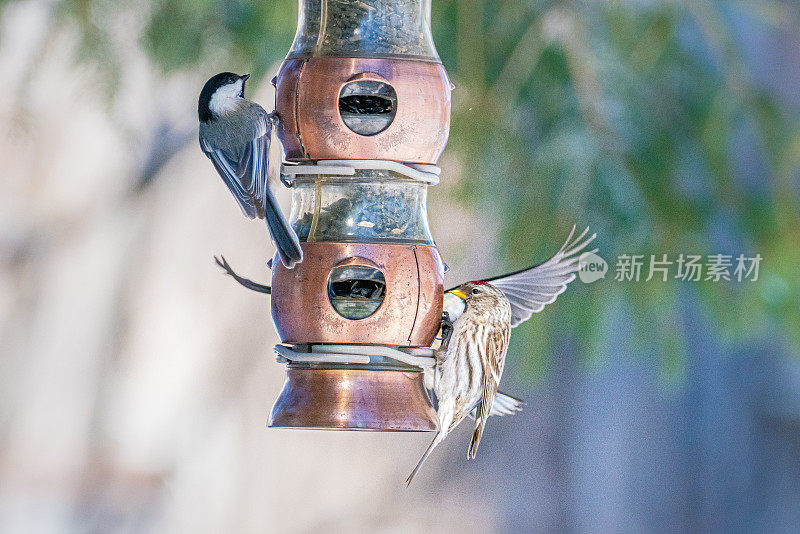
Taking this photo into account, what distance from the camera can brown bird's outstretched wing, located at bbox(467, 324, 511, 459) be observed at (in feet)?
9.84

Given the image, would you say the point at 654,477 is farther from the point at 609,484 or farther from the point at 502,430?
the point at 502,430

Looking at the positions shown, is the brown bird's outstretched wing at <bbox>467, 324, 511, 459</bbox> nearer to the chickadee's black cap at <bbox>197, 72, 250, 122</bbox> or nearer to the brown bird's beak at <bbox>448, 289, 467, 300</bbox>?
the brown bird's beak at <bbox>448, 289, 467, 300</bbox>

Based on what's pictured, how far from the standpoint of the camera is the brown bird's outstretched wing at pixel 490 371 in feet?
9.84

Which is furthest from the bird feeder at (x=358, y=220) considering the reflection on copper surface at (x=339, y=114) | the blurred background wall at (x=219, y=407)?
the blurred background wall at (x=219, y=407)

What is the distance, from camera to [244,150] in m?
2.81

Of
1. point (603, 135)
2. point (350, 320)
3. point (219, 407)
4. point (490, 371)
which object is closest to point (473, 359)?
point (490, 371)

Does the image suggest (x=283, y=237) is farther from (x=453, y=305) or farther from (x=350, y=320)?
(x=453, y=305)

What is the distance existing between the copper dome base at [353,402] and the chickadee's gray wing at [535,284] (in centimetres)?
46

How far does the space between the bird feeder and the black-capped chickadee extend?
0.26ft

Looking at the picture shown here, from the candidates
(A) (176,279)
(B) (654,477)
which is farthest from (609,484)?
(A) (176,279)

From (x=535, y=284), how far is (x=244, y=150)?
0.82 meters

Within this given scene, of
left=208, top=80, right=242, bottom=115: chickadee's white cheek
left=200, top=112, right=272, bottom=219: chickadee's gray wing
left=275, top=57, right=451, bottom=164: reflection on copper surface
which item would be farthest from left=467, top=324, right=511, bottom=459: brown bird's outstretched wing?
left=208, top=80, right=242, bottom=115: chickadee's white cheek

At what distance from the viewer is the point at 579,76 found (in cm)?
404

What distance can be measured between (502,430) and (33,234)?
2.29 m
